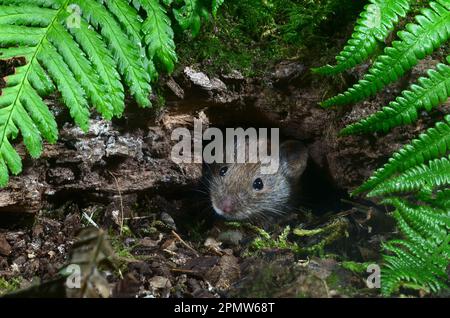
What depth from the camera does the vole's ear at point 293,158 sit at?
5.43m

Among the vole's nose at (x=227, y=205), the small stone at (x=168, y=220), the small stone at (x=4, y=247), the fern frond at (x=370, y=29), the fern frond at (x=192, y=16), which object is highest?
the fern frond at (x=192, y=16)

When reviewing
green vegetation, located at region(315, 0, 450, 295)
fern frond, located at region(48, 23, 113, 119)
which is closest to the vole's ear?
green vegetation, located at region(315, 0, 450, 295)

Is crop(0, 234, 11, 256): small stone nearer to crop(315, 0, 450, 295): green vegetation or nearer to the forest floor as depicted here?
the forest floor

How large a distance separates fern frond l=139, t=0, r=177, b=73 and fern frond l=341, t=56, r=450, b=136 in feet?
4.65

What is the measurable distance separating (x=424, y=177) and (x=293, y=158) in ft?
7.43

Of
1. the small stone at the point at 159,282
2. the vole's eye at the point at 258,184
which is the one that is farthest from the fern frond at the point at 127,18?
the vole's eye at the point at 258,184

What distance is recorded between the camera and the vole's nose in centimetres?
519

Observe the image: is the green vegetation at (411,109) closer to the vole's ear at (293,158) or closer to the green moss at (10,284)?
the vole's ear at (293,158)

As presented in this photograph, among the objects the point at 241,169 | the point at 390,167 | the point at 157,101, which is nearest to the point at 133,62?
the point at 157,101

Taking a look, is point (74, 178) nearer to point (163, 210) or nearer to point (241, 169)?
point (163, 210)

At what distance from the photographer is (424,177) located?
11.1 feet

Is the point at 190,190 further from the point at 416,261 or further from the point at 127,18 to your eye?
the point at 416,261

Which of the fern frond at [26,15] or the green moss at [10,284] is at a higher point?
the fern frond at [26,15]

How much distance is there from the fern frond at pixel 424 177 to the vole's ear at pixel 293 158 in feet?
6.60
